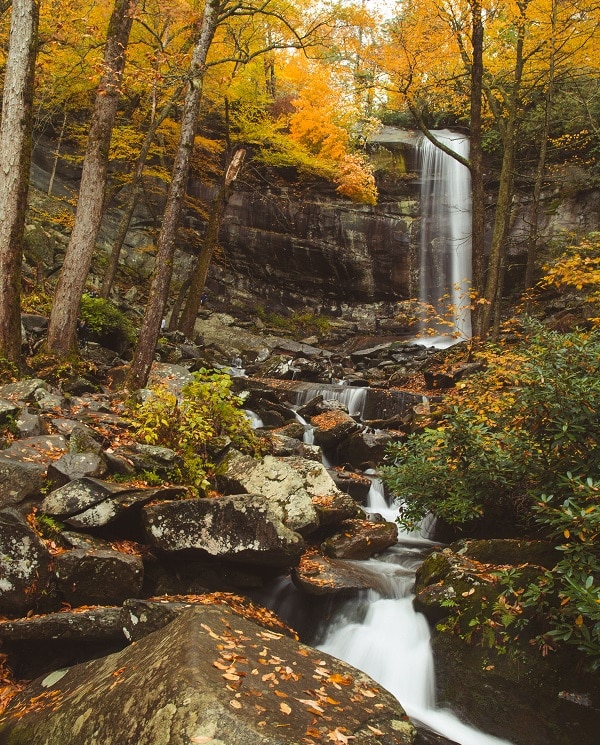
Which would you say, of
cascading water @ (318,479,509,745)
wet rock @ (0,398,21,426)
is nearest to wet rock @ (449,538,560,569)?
cascading water @ (318,479,509,745)

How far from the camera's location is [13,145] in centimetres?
718

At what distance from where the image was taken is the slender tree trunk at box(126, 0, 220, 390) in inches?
332

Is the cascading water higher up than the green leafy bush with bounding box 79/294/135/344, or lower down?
lower down

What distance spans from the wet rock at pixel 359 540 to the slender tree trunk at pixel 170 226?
4.17 m

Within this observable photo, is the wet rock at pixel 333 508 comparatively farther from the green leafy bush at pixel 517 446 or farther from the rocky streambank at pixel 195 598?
the green leafy bush at pixel 517 446

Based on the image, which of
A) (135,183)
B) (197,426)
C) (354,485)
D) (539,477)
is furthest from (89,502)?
(135,183)

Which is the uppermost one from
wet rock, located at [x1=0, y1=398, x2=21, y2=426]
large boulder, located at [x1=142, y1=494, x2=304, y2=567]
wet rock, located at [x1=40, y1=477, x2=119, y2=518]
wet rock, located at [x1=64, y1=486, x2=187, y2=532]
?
wet rock, located at [x1=0, y1=398, x2=21, y2=426]

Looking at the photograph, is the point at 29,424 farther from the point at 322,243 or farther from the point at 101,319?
the point at 322,243

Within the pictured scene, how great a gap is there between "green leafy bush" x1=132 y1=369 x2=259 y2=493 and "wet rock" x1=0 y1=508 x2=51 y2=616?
77.5 inches

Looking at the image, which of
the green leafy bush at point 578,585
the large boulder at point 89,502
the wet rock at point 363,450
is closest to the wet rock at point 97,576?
the large boulder at point 89,502

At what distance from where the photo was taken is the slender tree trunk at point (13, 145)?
7152 mm

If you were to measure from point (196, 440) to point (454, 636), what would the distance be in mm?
3556

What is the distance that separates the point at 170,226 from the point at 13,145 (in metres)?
2.50

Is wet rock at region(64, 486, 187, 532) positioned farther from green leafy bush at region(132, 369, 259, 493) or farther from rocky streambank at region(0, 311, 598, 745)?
green leafy bush at region(132, 369, 259, 493)
